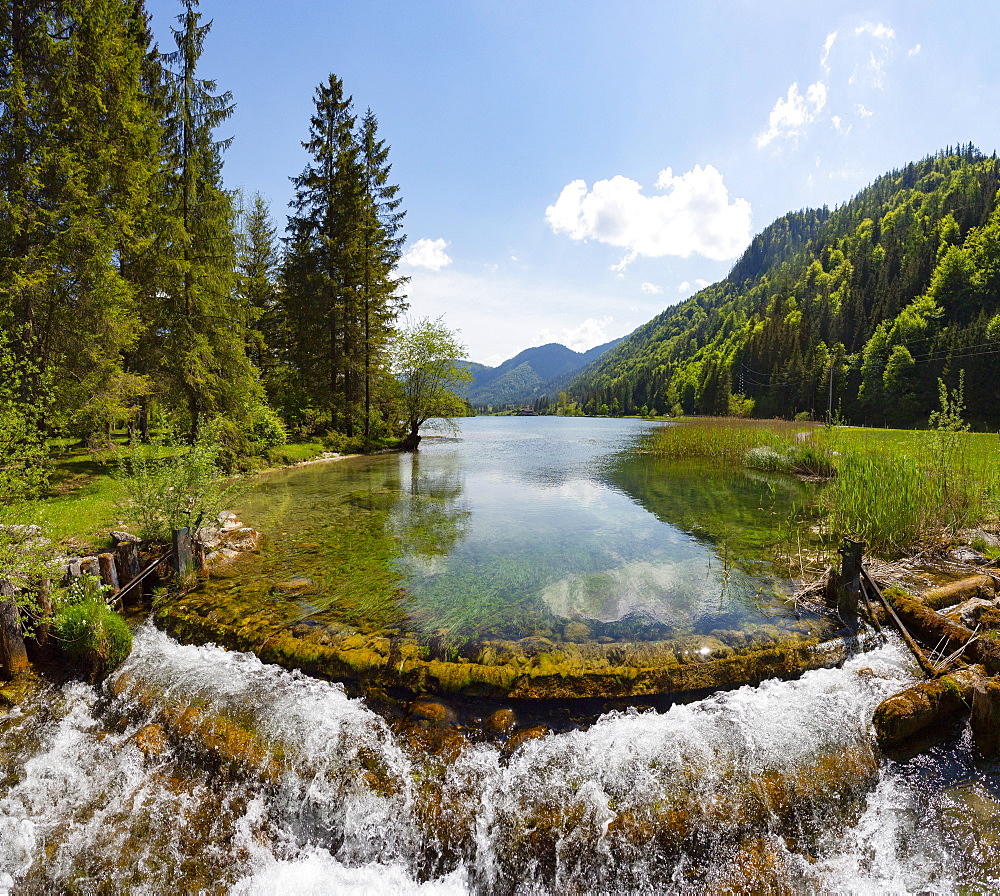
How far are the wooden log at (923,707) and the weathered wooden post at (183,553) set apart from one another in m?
10.3

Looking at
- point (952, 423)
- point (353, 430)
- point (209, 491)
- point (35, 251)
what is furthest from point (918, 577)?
point (353, 430)

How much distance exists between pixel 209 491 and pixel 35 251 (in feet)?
30.1

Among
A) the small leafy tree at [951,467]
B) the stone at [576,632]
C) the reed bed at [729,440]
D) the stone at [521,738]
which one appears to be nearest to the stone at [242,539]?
the stone at [576,632]

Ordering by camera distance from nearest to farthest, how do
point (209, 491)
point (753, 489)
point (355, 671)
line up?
point (355, 671)
point (209, 491)
point (753, 489)

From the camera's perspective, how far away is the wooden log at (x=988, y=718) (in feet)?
14.3

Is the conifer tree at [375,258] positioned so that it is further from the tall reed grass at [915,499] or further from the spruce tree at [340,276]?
the tall reed grass at [915,499]

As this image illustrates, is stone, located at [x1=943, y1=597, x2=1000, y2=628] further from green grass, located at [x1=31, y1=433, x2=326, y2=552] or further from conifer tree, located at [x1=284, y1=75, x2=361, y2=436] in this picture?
conifer tree, located at [x1=284, y1=75, x2=361, y2=436]

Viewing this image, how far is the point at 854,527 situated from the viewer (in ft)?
30.9

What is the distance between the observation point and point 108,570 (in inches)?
271

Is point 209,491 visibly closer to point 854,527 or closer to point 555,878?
point 555,878

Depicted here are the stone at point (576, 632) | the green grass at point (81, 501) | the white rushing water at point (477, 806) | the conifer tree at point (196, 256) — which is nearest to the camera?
the white rushing water at point (477, 806)

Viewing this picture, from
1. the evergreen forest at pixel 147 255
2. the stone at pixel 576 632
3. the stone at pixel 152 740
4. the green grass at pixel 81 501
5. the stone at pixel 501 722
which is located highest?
the evergreen forest at pixel 147 255

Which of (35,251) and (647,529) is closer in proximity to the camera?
(35,251)

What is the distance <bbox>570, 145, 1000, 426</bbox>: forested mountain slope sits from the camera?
189 feet
